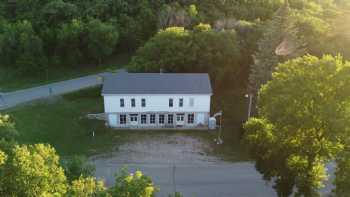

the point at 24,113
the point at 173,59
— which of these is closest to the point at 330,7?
the point at 173,59

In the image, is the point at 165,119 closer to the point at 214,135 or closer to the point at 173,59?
the point at 214,135

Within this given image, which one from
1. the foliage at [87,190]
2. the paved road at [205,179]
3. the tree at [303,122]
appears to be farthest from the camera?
the paved road at [205,179]

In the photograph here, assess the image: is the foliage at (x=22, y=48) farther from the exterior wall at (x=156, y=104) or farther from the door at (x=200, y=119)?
the door at (x=200, y=119)

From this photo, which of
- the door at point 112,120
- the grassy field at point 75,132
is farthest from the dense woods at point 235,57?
the door at point 112,120

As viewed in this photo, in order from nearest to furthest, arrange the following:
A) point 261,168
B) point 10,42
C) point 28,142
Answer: point 261,168, point 28,142, point 10,42

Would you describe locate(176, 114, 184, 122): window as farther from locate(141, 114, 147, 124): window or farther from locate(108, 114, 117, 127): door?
locate(108, 114, 117, 127): door

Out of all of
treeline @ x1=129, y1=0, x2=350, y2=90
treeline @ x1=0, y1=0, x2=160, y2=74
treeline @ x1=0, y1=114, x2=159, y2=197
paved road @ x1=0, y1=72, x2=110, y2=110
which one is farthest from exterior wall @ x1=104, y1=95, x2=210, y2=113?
treeline @ x1=0, y1=114, x2=159, y2=197

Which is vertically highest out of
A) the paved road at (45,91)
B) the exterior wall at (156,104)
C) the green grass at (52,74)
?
the exterior wall at (156,104)

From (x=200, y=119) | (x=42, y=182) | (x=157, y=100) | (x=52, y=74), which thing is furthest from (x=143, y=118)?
(x=42, y=182)
